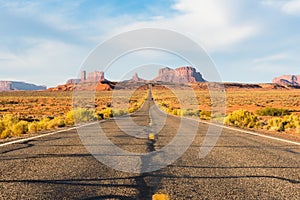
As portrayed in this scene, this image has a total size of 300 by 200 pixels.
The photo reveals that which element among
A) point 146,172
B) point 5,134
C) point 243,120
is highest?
point 146,172

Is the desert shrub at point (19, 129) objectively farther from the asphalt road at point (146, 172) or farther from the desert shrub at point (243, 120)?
the desert shrub at point (243, 120)

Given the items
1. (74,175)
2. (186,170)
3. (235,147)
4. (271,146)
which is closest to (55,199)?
(74,175)

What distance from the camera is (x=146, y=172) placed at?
5.23 metres

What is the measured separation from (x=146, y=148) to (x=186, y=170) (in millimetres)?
2483

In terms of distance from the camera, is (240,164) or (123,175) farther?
(240,164)

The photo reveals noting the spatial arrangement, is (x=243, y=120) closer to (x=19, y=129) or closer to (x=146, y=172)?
(x=19, y=129)

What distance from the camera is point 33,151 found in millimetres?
7078

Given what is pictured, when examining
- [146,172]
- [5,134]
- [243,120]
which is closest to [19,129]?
[5,134]

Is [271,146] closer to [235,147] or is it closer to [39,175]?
[235,147]

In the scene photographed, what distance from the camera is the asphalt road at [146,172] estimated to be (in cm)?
402

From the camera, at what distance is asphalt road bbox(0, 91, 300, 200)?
4.02 m

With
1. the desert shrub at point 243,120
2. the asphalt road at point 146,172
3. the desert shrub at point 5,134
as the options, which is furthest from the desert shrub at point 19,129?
the desert shrub at point 243,120

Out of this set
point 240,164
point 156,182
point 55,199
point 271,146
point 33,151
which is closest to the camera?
point 55,199

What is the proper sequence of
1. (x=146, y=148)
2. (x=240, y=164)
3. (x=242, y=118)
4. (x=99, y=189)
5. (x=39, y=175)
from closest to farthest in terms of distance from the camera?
(x=99, y=189), (x=39, y=175), (x=240, y=164), (x=146, y=148), (x=242, y=118)
